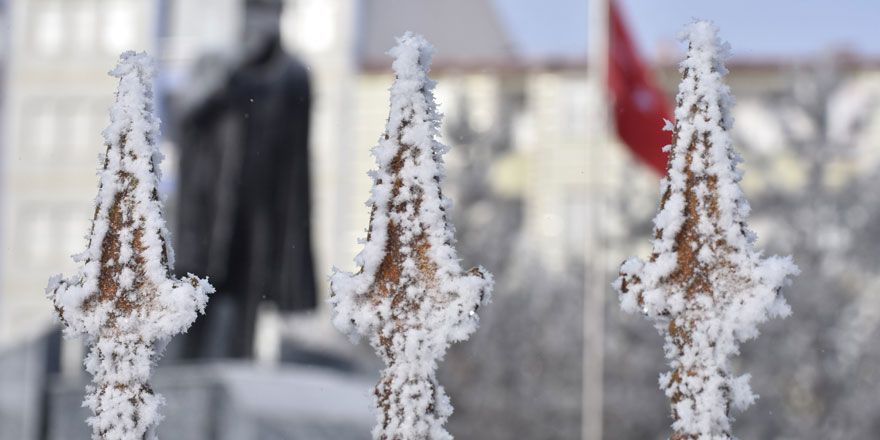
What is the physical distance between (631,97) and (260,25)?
573cm

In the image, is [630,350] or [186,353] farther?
[630,350]

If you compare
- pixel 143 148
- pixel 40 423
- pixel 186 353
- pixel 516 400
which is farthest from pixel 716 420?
pixel 516 400

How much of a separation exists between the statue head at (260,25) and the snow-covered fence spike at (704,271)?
509 centimetres

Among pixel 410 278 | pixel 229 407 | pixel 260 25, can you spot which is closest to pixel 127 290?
pixel 410 278

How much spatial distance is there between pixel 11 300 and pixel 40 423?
674 inches

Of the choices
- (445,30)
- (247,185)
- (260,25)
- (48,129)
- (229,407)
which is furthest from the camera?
(445,30)

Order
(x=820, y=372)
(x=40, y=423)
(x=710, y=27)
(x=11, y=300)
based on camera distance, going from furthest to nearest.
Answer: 1. (x=11, y=300)
2. (x=820, y=372)
3. (x=40, y=423)
4. (x=710, y=27)

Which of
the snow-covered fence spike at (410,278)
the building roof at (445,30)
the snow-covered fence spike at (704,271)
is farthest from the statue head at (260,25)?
the building roof at (445,30)

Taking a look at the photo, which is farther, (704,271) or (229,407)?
(229,407)

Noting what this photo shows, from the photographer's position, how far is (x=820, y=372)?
18891mm

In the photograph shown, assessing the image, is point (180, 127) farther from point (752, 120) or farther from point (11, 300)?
point (752, 120)

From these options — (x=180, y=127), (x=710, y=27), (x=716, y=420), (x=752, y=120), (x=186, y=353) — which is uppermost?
(x=752, y=120)

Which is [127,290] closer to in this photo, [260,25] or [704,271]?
[704,271]

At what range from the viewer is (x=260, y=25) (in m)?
6.57
